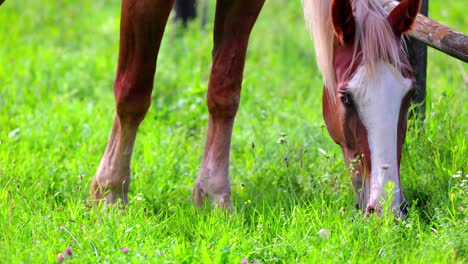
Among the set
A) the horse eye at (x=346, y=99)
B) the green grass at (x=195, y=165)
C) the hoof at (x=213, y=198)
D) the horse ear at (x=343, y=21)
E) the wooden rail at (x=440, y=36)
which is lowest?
Result: the hoof at (x=213, y=198)

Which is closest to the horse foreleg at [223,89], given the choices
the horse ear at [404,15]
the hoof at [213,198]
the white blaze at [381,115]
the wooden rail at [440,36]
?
the hoof at [213,198]

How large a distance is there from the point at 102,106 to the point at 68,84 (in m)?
0.63

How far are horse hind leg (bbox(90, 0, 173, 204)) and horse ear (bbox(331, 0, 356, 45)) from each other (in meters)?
0.87

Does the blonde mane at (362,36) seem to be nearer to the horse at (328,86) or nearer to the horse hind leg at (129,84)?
the horse at (328,86)

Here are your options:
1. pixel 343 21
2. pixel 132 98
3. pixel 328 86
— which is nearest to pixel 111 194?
pixel 132 98

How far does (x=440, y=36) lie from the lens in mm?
3865

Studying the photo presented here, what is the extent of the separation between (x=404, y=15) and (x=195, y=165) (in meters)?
1.85

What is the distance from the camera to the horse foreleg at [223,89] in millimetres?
4031

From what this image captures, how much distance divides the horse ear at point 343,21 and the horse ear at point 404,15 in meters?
0.17

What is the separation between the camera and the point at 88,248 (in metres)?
3.16

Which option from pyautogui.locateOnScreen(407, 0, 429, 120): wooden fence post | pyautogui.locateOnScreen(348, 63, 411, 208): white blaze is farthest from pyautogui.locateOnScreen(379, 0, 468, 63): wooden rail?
pyautogui.locateOnScreen(348, 63, 411, 208): white blaze

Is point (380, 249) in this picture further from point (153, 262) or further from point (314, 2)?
point (314, 2)

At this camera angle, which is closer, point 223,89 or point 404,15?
point 404,15

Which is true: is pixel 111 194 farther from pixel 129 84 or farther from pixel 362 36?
pixel 362 36
